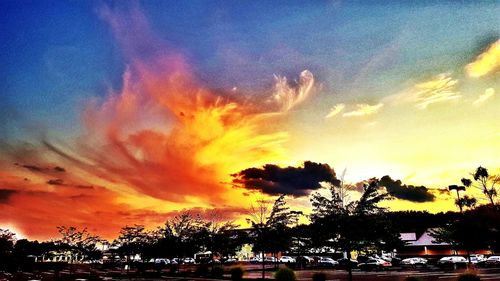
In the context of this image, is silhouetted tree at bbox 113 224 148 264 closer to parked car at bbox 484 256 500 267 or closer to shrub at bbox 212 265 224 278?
shrub at bbox 212 265 224 278

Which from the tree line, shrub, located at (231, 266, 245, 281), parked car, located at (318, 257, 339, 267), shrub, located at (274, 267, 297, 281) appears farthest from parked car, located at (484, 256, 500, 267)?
shrub, located at (274, 267, 297, 281)

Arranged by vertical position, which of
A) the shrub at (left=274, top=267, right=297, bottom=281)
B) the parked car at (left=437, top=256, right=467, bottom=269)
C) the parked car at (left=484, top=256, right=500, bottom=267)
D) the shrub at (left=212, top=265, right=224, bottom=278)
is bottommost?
the parked car at (left=484, top=256, right=500, bottom=267)

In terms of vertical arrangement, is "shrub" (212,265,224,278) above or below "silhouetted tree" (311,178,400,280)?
below

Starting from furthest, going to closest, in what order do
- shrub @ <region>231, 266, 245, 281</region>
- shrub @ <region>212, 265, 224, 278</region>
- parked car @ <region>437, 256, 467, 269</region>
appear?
parked car @ <region>437, 256, 467, 269</region> → shrub @ <region>212, 265, 224, 278</region> → shrub @ <region>231, 266, 245, 281</region>

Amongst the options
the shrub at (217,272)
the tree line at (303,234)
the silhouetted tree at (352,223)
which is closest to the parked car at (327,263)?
the tree line at (303,234)

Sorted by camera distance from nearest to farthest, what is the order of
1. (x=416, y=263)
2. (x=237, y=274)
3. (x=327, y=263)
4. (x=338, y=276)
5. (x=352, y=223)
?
(x=352, y=223), (x=237, y=274), (x=338, y=276), (x=416, y=263), (x=327, y=263)

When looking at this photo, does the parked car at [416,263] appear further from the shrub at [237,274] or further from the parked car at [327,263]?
the shrub at [237,274]

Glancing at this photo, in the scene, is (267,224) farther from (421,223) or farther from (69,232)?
(421,223)

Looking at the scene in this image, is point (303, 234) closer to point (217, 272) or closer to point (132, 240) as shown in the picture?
point (217, 272)

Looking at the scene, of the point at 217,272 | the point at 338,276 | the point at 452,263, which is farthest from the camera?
the point at 452,263

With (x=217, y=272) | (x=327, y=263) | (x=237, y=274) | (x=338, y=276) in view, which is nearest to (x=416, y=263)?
(x=327, y=263)

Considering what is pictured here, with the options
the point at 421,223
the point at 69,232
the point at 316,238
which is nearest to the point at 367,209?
the point at 316,238

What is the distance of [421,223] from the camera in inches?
4678

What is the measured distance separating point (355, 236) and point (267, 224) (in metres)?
12.9
